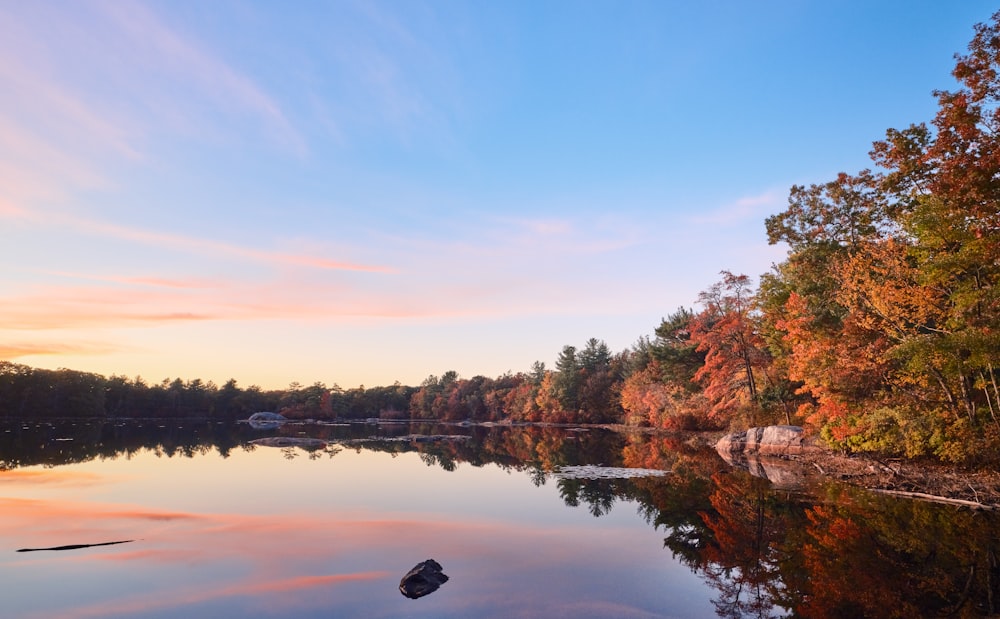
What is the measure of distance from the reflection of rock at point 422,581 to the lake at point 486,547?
6.0 inches

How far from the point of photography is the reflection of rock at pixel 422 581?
9062mm

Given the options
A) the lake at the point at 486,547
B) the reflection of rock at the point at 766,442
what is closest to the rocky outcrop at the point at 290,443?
the lake at the point at 486,547

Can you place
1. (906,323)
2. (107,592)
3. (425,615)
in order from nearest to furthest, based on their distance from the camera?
(425,615) < (107,592) < (906,323)

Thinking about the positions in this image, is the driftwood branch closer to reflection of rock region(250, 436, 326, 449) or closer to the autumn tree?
the autumn tree

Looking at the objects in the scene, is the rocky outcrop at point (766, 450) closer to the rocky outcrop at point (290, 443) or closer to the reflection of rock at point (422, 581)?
the reflection of rock at point (422, 581)

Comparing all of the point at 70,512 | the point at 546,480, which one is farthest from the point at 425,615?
the point at 546,480

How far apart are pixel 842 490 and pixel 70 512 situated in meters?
25.4

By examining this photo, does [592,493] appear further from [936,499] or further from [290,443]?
[290,443]

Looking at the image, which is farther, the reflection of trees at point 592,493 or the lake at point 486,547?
the reflection of trees at point 592,493

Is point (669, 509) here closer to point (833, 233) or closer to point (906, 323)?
point (906, 323)

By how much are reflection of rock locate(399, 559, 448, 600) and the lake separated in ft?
0.50

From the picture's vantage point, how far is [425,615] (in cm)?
812

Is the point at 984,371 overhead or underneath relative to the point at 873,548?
overhead

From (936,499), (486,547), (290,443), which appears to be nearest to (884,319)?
(936,499)
